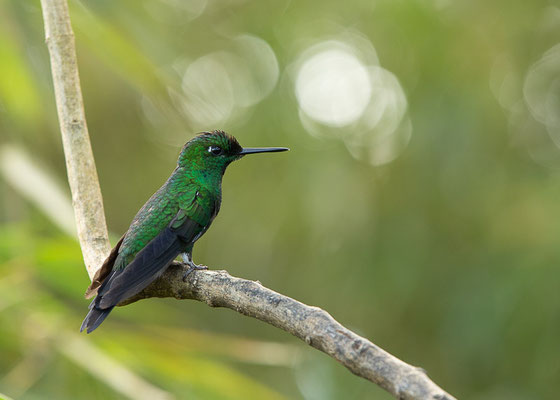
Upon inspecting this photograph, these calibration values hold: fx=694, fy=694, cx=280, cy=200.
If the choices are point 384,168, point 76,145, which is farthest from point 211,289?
point 384,168

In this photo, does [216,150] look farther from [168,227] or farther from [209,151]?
[168,227]

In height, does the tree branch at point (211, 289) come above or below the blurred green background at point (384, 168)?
below

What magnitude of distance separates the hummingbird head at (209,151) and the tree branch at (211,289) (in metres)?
0.64

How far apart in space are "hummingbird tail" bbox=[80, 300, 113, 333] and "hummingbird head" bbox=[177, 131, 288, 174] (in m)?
0.82

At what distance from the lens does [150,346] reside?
279cm

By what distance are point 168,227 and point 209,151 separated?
1.42 ft

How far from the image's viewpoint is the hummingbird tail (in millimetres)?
1744

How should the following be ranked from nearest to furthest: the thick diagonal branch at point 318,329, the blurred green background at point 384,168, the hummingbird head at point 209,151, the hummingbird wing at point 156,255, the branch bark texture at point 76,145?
the thick diagonal branch at point 318,329, the hummingbird wing at point 156,255, the branch bark texture at point 76,145, the hummingbird head at point 209,151, the blurred green background at point 384,168

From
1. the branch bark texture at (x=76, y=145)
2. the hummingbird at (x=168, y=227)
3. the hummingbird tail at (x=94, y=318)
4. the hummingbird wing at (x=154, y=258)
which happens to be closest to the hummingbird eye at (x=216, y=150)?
the hummingbird at (x=168, y=227)

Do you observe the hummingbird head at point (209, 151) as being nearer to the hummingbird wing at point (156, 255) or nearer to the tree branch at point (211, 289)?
the hummingbird wing at point (156, 255)

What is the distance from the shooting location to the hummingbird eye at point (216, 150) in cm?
251

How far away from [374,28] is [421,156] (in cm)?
100

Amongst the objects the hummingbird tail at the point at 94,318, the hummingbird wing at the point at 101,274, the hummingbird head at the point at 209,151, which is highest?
the hummingbird head at the point at 209,151

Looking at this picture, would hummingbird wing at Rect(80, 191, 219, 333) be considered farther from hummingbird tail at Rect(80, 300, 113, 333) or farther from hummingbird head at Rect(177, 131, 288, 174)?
hummingbird head at Rect(177, 131, 288, 174)
